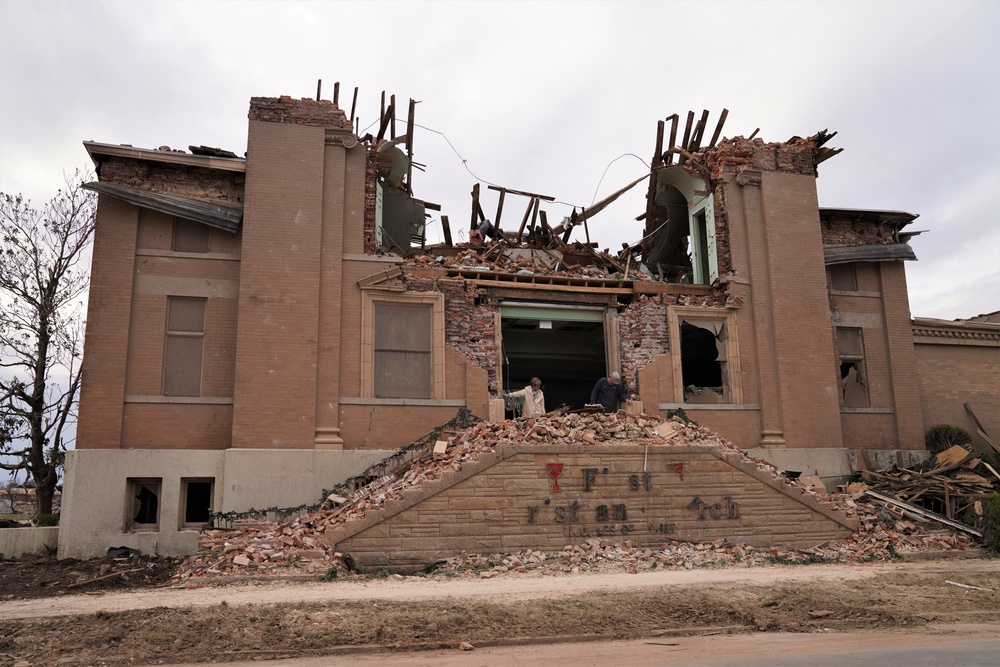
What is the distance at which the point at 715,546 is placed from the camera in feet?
46.0

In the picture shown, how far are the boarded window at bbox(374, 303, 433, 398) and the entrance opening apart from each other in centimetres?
212

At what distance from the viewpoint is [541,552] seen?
13.4 m

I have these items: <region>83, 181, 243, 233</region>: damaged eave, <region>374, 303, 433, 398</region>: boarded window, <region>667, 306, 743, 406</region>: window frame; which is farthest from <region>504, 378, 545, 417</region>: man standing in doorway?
<region>83, 181, 243, 233</region>: damaged eave

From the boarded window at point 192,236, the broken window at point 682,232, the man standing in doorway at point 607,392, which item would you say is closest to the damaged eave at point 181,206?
the boarded window at point 192,236

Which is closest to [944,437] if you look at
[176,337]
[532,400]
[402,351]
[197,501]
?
[532,400]

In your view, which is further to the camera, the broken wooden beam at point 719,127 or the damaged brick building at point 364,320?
the broken wooden beam at point 719,127

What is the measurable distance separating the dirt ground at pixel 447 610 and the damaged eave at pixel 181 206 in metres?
8.01

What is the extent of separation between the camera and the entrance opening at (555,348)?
19312 mm

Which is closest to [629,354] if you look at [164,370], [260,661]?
[164,370]

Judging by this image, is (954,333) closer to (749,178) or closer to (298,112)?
(749,178)

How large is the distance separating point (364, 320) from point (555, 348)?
27.0 feet

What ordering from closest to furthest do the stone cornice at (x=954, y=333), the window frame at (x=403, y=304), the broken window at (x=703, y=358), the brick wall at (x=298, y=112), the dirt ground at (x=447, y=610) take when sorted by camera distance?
the dirt ground at (x=447, y=610)
the window frame at (x=403, y=304)
the brick wall at (x=298, y=112)
the broken window at (x=703, y=358)
the stone cornice at (x=954, y=333)

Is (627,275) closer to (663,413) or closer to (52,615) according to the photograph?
(663,413)

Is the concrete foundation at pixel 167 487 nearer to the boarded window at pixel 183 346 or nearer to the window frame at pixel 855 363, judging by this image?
the boarded window at pixel 183 346
